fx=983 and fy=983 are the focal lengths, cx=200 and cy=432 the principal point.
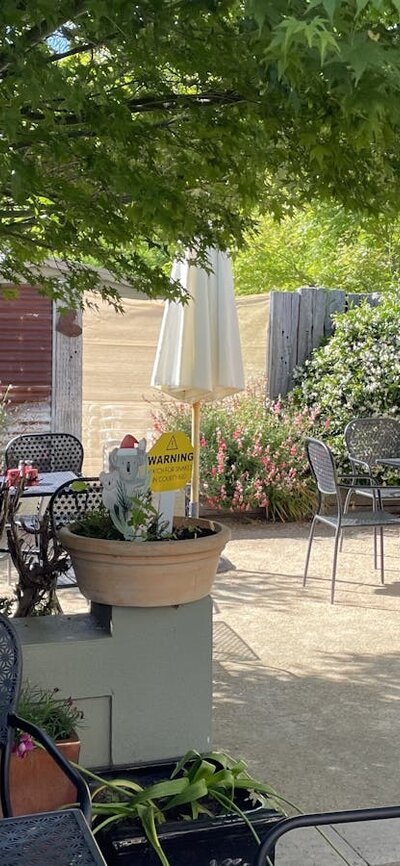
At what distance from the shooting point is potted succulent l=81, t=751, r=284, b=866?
2.42 m

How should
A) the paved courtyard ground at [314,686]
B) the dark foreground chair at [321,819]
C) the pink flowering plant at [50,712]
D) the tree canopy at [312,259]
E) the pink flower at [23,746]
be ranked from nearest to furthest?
the dark foreground chair at [321,819] → the pink flower at [23,746] → the pink flowering plant at [50,712] → the paved courtyard ground at [314,686] → the tree canopy at [312,259]

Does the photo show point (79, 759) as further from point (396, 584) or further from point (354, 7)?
point (396, 584)

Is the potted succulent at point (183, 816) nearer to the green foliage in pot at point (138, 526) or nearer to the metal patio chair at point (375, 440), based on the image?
→ the green foliage in pot at point (138, 526)

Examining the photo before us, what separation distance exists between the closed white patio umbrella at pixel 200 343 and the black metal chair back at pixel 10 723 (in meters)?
4.08

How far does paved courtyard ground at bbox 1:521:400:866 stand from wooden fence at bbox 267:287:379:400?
2.75m

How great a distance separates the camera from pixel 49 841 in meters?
1.83

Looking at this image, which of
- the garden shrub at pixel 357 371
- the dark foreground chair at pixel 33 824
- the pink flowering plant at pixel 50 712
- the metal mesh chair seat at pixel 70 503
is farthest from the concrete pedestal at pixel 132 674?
the garden shrub at pixel 357 371

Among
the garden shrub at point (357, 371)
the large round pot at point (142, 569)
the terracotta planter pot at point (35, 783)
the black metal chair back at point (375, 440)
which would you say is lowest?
the terracotta planter pot at point (35, 783)

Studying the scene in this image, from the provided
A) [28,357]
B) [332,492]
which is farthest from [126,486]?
[28,357]

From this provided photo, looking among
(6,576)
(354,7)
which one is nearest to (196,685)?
(354,7)

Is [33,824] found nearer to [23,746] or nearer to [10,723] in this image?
[10,723]

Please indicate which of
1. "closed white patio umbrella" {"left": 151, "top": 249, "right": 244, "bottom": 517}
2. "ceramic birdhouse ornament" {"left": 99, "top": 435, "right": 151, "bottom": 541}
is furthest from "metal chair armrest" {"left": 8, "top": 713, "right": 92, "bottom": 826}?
"closed white patio umbrella" {"left": 151, "top": 249, "right": 244, "bottom": 517}

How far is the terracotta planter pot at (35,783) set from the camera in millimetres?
2500

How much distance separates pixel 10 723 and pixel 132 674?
0.66 m
